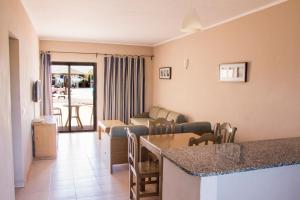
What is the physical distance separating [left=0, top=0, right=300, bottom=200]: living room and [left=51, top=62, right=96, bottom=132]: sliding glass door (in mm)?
56

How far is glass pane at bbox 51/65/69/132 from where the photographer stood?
7.25 metres

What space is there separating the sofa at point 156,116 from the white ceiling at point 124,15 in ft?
6.06

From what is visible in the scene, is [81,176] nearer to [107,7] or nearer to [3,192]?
[3,192]

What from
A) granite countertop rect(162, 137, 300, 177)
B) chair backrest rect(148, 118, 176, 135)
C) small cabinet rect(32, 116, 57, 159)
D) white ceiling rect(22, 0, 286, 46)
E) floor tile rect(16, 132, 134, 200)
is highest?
white ceiling rect(22, 0, 286, 46)

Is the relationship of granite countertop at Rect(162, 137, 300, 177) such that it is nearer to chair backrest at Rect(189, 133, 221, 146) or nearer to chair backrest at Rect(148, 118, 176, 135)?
chair backrest at Rect(189, 133, 221, 146)

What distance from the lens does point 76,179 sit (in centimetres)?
404

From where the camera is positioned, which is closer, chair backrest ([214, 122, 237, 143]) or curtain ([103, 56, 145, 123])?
chair backrest ([214, 122, 237, 143])

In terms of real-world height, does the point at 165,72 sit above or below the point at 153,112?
above

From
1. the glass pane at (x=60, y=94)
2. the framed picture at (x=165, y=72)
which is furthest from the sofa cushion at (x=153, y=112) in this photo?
the glass pane at (x=60, y=94)

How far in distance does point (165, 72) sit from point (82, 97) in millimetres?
2481

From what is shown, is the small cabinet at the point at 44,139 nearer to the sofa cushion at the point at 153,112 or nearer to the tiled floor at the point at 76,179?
the tiled floor at the point at 76,179

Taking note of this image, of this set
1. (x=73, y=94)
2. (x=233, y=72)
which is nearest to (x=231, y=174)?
(x=233, y=72)

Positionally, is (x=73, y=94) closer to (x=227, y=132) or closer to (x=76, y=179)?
(x=76, y=179)

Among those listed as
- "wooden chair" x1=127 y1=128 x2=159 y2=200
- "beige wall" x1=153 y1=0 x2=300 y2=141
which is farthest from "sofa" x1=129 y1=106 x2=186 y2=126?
"wooden chair" x1=127 y1=128 x2=159 y2=200
